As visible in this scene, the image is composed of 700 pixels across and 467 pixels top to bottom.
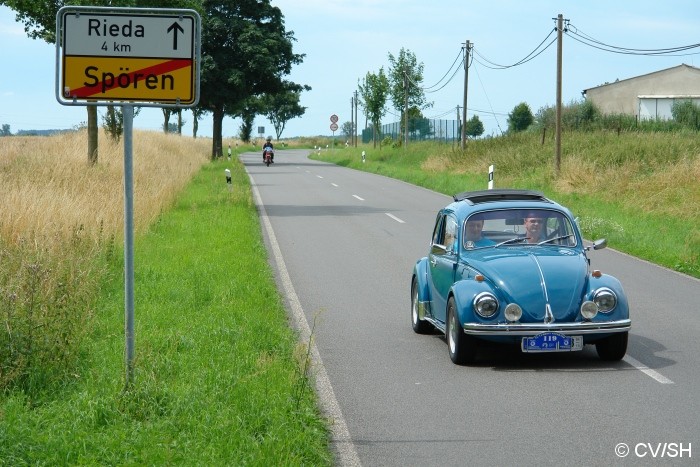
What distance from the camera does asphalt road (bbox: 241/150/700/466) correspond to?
6117 millimetres

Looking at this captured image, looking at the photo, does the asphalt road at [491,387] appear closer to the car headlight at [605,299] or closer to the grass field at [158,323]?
the grass field at [158,323]

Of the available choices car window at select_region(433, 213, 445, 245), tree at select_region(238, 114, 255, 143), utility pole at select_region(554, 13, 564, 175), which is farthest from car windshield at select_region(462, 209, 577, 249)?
tree at select_region(238, 114, 255, 143)

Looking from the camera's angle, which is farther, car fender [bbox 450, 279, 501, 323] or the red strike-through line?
car fender [bbox 450, 279, 501, 323]

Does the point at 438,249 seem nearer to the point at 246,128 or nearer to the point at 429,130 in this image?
the point at 429,130

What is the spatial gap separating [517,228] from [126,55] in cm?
454

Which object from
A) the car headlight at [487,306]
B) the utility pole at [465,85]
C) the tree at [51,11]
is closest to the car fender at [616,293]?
the car headlight at [487,306]

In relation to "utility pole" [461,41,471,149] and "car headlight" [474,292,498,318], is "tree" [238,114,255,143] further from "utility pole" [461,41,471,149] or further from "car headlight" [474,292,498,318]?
"car headlight" [474,292,498,318]

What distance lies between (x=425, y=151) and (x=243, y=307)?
43.6m

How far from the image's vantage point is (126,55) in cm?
646

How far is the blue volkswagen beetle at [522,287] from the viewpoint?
828cm

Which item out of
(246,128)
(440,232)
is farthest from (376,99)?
(440,232)

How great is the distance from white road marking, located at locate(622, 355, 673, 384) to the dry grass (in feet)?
22.3

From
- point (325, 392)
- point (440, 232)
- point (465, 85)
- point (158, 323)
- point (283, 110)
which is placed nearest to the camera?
point (325, 392)

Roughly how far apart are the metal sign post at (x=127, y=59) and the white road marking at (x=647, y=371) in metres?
4.30
